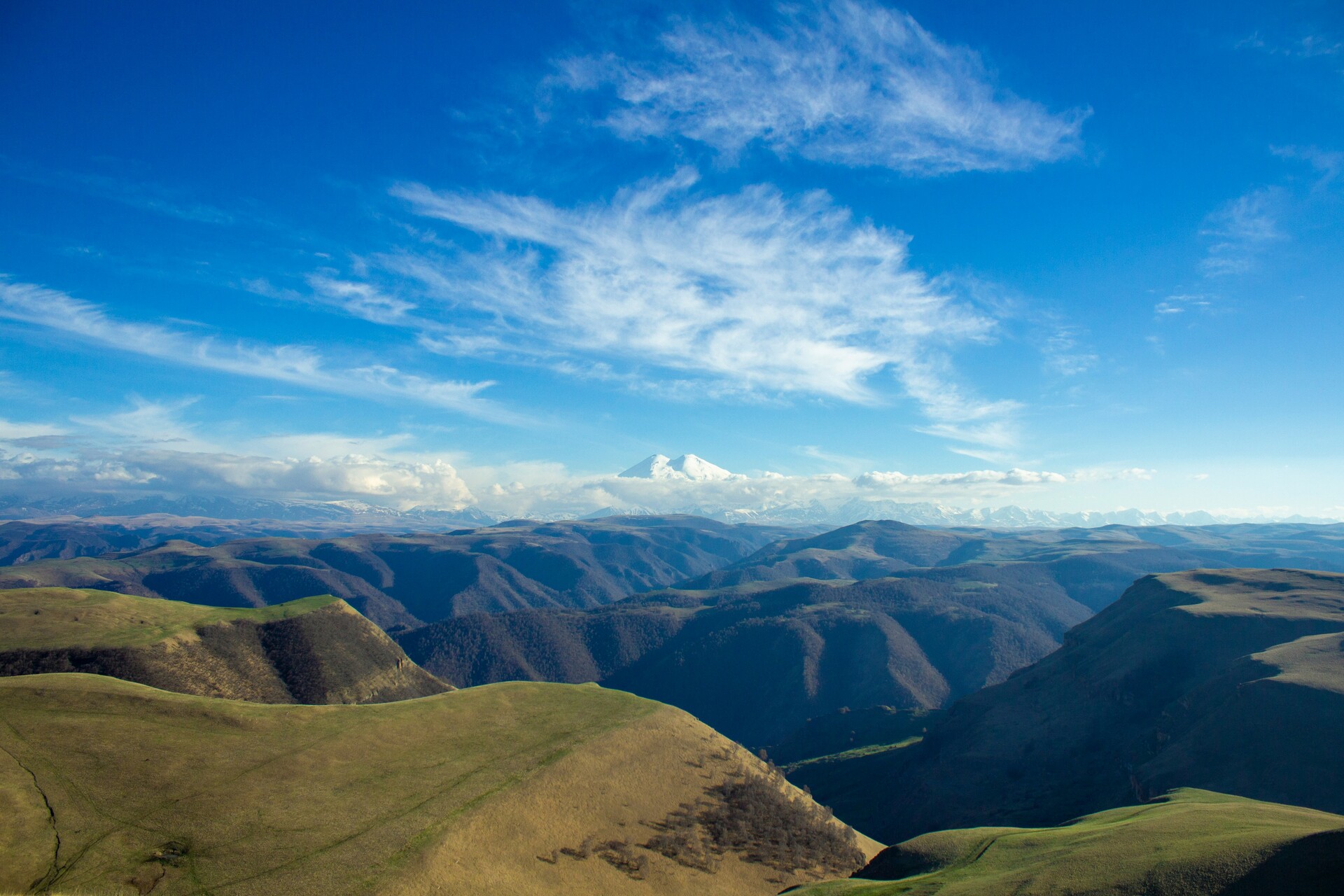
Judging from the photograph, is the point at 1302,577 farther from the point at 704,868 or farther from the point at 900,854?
the point at 704,868

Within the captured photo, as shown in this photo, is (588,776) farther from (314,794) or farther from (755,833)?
(314,794)

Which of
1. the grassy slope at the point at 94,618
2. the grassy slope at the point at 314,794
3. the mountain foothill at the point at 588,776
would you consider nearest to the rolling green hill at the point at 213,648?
the grassy slope at the point at 94,618

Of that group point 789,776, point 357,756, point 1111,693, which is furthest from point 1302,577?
point 357,756

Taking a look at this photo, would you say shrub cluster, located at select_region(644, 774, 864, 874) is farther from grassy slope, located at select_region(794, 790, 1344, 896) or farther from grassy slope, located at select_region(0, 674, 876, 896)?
grassy slope, located at select_region(794, 790, 1344, 896)

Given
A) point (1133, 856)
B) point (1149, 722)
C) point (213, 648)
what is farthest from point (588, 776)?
point (1149, 722)

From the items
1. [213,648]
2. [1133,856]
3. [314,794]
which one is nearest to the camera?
[1133,856]

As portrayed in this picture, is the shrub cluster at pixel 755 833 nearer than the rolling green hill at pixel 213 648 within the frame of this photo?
Yes

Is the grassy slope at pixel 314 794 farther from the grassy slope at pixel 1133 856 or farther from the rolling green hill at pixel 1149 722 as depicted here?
the rolling green hill at pixel 1149 722
